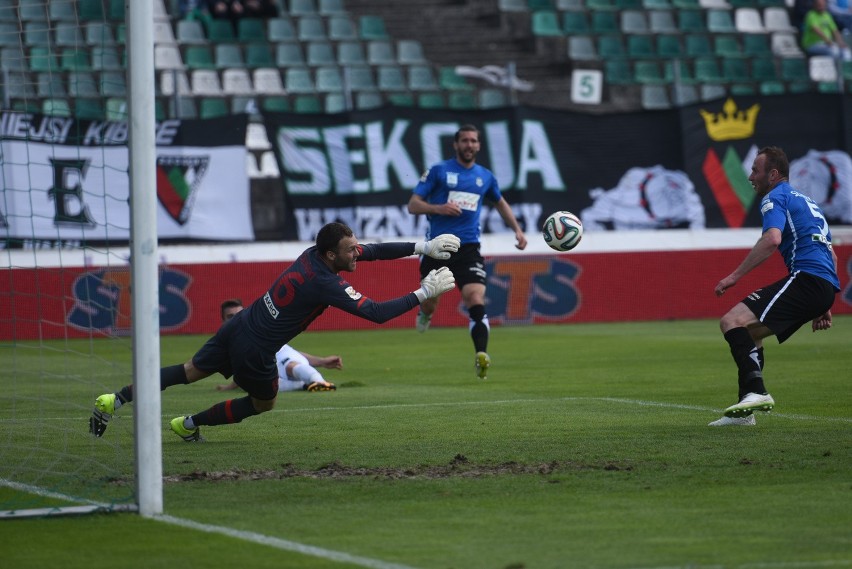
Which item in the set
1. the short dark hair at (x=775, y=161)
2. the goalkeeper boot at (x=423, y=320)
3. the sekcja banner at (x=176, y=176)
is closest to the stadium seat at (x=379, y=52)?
the sekcja banner at (x=176, y=176)

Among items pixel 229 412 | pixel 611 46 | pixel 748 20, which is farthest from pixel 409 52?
→ pixel 229 412

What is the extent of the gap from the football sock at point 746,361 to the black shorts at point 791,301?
0.19m

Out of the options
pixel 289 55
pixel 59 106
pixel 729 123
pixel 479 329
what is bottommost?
pixel 479 329

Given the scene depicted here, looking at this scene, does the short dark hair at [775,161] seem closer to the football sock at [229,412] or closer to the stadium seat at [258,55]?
the football sock at [229,412]

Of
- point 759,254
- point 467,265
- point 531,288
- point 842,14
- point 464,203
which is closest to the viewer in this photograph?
point 759,254

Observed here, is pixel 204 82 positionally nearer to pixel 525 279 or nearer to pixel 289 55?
pixel 289 55

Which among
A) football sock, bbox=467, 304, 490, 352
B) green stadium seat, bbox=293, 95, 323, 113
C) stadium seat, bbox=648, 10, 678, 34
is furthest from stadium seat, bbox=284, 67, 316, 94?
football sock, bbox=467, 304, 490, 352

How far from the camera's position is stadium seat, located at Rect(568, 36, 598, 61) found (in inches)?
1114

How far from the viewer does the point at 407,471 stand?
8.16 m

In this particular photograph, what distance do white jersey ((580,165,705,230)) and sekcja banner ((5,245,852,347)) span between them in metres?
0.64

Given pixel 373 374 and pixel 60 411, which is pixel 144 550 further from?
pixel 373 374

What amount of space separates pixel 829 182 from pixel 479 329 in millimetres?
13093

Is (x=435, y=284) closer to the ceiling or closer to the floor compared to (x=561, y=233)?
closer to the floor

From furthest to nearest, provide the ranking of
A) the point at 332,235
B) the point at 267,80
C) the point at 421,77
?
the point at 421,77, the point at 267,80, the point at 332,235
